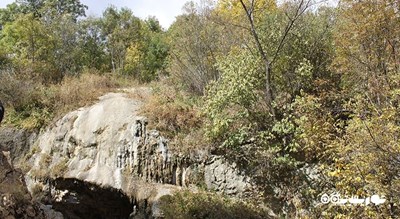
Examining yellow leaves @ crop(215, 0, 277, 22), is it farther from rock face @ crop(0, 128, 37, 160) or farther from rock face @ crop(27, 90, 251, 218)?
rock face @ crop(0, 128, 37, 160)

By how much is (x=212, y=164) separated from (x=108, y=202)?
4108 millimetres

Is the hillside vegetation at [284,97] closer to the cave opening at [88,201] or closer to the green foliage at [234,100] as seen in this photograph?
the green foliage at [234,100]

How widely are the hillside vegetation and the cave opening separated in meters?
2.66

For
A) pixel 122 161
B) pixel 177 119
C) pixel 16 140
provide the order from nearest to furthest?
pixel 122 161, pixel 177 119, pixel 16 140

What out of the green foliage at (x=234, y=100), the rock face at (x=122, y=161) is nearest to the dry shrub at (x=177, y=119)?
the rock face at (x=122, y=161)

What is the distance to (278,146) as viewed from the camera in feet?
40.7

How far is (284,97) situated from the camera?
1342cm

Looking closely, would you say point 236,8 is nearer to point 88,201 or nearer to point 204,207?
point 204,207

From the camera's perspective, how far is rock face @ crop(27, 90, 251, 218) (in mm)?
13242

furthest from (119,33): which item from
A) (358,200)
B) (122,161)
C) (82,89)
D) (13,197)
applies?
(358,200)

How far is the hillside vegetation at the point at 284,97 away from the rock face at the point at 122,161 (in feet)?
1.91

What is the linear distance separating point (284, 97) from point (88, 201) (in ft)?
26.4

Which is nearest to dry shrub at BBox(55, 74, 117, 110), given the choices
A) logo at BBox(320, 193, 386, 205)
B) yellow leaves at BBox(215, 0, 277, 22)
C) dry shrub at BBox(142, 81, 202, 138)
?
dry shrub at BBox(142, 81, 202, 138)

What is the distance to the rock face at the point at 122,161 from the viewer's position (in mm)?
Result: 13242
